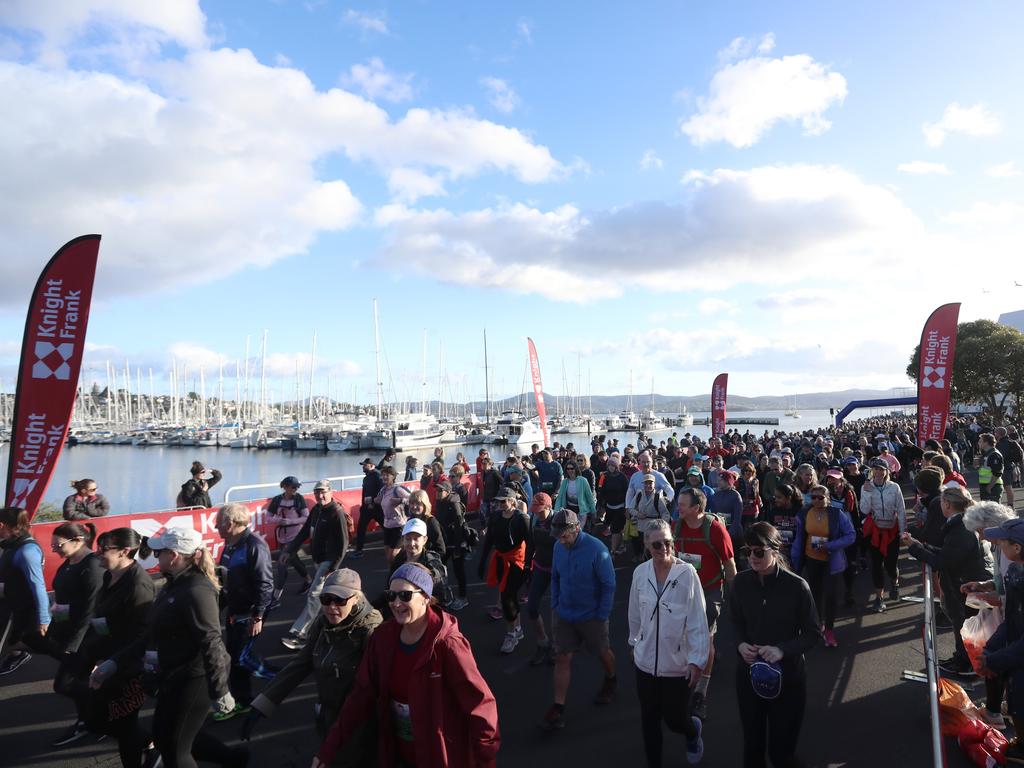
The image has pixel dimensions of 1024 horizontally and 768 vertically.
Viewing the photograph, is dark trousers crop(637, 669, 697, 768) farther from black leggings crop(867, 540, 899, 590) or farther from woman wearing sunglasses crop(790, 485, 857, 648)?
black leggings crop(867, 540, 899, 590)

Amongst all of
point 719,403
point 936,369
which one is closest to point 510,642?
point 936,369

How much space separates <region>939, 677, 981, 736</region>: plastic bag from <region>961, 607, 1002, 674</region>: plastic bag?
1.01ft

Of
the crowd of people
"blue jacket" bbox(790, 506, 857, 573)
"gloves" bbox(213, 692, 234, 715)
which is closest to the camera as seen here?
the crowd of people

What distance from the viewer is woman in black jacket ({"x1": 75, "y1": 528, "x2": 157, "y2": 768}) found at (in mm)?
3479

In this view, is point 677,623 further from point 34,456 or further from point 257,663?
point 34,456

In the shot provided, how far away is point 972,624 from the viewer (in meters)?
4.05

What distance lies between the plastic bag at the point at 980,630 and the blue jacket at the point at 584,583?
239 cm

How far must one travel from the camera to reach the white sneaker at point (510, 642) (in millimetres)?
5930

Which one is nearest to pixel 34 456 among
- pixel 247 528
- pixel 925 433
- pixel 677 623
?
pixel 247 528

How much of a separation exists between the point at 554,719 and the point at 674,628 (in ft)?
4.62

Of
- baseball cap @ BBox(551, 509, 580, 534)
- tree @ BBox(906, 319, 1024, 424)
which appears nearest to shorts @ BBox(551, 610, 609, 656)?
baseball cap @ BBox(551, 509, 580, 534)

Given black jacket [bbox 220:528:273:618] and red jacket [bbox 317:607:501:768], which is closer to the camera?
red jacket [bbox 317:607:501:768]

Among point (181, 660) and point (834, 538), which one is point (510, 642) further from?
point (181, 660)

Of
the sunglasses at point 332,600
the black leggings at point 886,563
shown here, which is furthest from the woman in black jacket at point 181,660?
the black leggings at point 886,563
